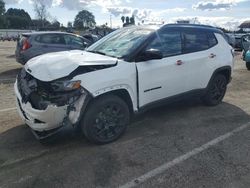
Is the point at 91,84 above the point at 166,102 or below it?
above

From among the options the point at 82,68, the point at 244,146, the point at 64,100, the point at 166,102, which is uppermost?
the point at 82,68

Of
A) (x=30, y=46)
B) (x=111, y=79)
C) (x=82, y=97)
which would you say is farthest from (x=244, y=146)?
(x=30, y=46)

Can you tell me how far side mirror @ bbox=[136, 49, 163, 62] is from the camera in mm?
5015

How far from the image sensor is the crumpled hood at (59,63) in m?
4.41

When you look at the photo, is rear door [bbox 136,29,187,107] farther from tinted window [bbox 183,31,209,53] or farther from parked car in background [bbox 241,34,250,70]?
parked car in background [bbox 241,34,250,70]

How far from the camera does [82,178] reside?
12.9 feet

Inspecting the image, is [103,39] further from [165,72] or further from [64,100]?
[64,100]

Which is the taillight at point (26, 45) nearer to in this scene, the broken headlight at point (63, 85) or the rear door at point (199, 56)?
the rear door at point (199, 56)

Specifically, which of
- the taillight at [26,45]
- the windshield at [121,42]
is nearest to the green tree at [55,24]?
the taillight at [26,45]

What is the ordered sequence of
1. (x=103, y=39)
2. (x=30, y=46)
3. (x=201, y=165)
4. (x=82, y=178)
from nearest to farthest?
(x=82, y=178)
(x=201, y=165)
(x=103, y=39)
(x=30, y=46)

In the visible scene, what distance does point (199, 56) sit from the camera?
627cm

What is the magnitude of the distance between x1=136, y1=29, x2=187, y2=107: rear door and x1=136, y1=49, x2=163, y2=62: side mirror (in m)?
0.07

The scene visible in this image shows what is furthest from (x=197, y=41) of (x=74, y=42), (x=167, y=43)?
(x=74, y=42)

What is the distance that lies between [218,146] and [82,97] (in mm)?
2171
